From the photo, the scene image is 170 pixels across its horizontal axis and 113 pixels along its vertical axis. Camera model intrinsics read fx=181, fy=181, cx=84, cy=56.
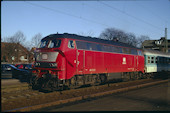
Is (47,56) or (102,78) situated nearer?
(47,56)

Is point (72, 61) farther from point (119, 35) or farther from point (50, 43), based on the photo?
point (119, 35)

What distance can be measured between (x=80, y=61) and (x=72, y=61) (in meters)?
0.80

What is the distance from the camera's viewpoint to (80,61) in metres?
12.7

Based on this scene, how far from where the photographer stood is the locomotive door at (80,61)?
41.1 ft

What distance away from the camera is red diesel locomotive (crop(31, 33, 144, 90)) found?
453 inches

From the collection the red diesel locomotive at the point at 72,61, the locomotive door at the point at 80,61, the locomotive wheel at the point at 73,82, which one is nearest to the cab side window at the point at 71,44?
the red diesel locomotive at the point at 72,61

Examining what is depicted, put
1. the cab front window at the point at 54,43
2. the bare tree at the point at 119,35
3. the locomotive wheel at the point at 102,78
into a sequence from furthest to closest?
the bare tree at the point at 119,35, the locomotive wheel at the point at 102,78, the cab front window at the point at 54,43

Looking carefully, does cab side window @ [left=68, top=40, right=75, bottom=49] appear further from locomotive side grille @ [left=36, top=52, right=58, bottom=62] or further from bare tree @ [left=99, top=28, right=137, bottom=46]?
bare tree @ [left=99, top=28, right=137, bottom=46]

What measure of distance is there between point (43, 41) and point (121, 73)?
27.2ft

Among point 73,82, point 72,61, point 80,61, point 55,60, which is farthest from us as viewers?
point 80,61

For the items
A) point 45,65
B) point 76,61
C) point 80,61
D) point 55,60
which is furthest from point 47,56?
point 80,61

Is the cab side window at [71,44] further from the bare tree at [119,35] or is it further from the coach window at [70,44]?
the bare tree at [119,35]

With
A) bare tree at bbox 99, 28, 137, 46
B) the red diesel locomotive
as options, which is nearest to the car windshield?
the red diesel locomotive

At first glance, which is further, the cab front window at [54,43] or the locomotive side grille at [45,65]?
the cab front window at [54,43]
